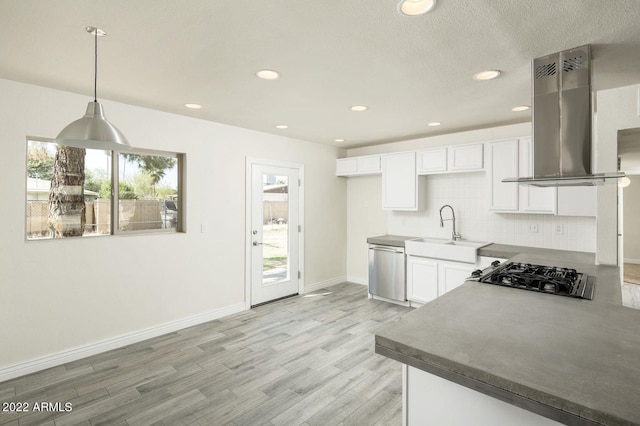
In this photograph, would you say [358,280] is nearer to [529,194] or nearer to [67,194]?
[529,194]

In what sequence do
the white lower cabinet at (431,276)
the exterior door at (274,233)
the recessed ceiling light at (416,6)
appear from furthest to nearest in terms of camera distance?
the exterior door at (274,233)
the white lower cabinet at (431,276)
the recessed ceiling light at (416,6)

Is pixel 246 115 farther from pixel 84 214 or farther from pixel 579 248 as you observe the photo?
pixel 579 248

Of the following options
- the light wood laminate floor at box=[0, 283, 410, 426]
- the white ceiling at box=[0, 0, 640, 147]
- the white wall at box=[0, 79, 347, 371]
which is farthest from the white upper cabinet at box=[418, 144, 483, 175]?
the light wood laminate floor at box=[0, 283, 410, 426]

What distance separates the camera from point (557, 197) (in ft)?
11.5

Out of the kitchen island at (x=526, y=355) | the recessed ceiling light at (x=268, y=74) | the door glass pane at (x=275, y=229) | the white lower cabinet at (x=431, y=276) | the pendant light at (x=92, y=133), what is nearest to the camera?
the kitchen island at (x=526, y=355)

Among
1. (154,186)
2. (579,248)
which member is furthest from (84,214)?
(579,248)

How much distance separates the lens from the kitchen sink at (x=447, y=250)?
386 centimetres

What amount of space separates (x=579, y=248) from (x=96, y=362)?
520cm

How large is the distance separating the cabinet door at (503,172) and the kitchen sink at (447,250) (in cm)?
59

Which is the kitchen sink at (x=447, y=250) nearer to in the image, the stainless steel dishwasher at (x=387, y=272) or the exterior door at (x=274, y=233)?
the stainless steel dishwasher at (x=387, y=272)

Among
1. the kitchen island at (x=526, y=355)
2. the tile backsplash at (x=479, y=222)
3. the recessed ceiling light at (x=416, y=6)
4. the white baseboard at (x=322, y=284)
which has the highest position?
the recessed ceiling light at (x=416, y=6)

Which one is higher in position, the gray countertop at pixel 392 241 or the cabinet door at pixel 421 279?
the gray countertop at pixel 392 241

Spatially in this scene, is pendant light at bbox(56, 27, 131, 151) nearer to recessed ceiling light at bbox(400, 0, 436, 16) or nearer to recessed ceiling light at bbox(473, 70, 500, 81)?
recessed ceiling light at bbox(400, 0, 436, 16)

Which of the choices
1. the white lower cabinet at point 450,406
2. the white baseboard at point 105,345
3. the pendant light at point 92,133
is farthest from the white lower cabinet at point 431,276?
the pendant light at point 92,133
